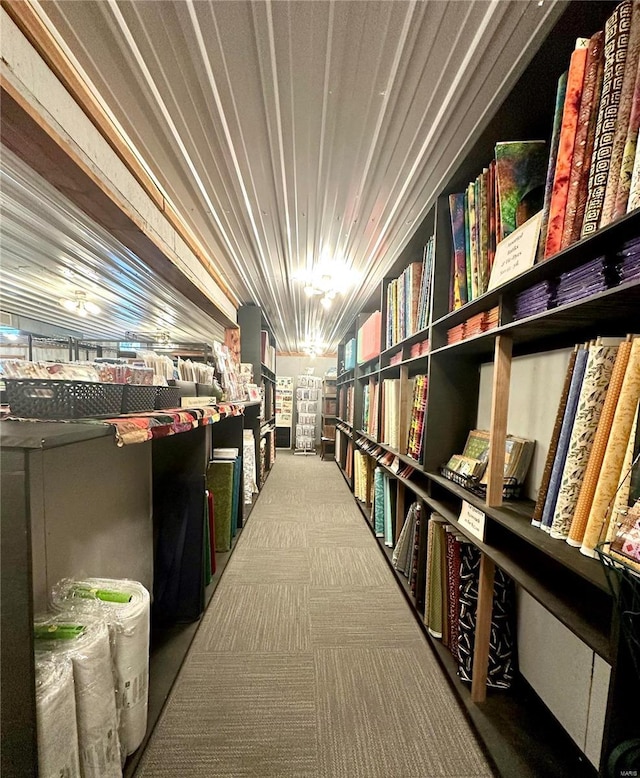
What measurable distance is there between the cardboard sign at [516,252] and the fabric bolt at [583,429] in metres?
0.30

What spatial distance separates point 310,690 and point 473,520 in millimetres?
950

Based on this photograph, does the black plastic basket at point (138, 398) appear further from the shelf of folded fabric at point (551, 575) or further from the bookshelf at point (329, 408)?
the bookshelf at point (329, 408)

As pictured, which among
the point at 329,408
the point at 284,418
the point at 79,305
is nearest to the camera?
the point at 79,305

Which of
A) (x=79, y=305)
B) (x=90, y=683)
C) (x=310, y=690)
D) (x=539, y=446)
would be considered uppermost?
(x=79, y=305)

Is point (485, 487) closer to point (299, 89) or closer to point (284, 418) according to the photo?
point (299, 89)

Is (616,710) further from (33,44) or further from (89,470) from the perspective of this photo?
(33,44)

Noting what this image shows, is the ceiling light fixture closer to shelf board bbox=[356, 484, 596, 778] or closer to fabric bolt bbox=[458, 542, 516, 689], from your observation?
fabric bolt bbox=[458, 542, 516, 689]

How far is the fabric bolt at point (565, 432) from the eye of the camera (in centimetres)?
73

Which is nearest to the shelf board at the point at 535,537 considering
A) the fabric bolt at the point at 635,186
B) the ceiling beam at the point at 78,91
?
the fabric bolt at the point at 635,186

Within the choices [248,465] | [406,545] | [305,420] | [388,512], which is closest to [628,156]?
[406,545]

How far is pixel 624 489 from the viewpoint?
0.59 m

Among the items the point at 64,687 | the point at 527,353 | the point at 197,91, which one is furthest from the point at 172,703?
the point at 197,91

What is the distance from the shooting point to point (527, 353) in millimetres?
1179

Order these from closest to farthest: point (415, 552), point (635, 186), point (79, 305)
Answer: point (635, 186)
point (415, 552)
point (79, 305)
